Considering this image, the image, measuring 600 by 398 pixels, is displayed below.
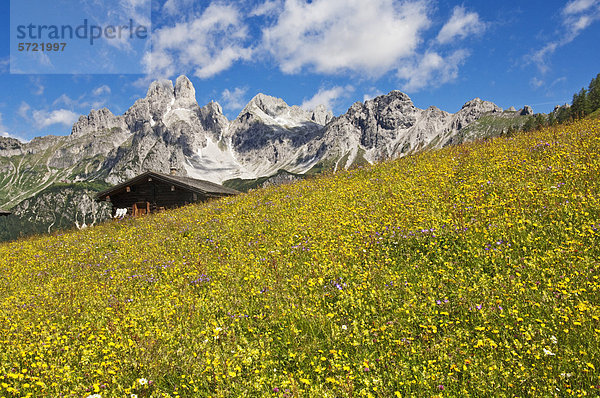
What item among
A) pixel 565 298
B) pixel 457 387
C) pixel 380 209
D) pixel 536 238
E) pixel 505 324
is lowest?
pixel 457 387

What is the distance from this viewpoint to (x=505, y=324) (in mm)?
4410

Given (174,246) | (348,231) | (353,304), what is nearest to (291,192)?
(174,246)

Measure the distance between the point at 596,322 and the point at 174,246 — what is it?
1097cm

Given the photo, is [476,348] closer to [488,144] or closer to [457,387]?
[457,387]

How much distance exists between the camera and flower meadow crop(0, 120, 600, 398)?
13.4ft

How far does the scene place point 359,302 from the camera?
209 inches

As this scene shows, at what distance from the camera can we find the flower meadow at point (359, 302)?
4.07 meters

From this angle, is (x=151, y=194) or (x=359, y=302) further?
(x=151, y=194)

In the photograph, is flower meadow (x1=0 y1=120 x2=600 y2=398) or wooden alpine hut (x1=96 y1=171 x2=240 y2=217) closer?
flower meadow (x1=0 y1=120 x2=600 y2=398)

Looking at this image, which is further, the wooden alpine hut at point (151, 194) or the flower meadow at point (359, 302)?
the wooden alpine hut at point (151, 194)

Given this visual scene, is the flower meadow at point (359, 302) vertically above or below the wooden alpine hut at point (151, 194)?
below

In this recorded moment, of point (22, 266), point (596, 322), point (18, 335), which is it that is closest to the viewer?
point (596, 322)

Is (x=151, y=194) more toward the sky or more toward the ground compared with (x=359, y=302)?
more toward the sky

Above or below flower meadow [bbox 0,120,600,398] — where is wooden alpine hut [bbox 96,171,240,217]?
above
